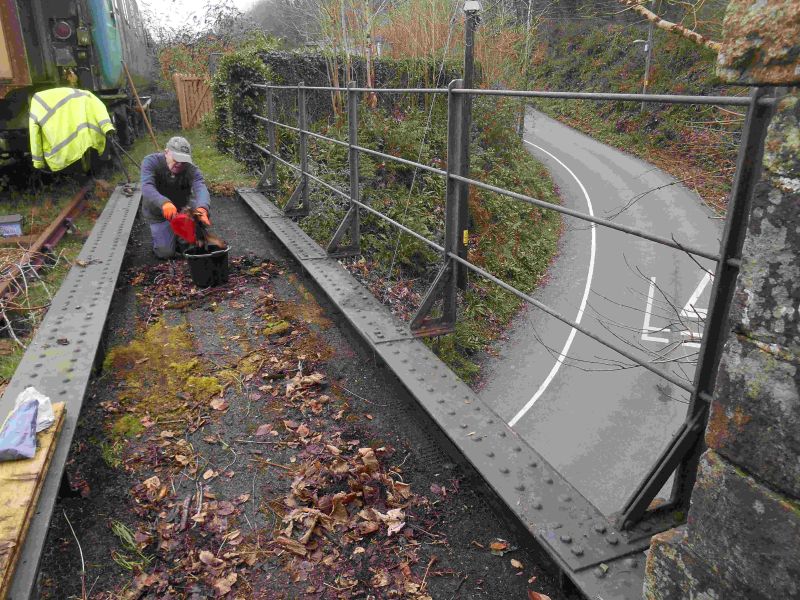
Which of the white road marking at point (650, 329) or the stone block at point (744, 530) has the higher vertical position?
the stone block at point (744, 530)

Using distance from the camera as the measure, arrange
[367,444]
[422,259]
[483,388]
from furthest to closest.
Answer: [483,388]
[422,259]
[367,444]

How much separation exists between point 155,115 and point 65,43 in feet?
34.9

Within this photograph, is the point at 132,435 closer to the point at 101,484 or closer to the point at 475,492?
the point at 101,484

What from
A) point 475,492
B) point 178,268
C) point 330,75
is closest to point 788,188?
point 475,492

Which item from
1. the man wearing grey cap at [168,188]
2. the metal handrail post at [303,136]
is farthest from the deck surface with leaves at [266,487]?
the metal handrail post at [303,136]

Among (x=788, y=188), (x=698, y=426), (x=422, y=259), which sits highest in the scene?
(x=788, y=188)

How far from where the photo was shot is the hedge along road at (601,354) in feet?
46.3

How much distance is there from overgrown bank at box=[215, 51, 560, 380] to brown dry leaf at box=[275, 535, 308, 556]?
3863mm

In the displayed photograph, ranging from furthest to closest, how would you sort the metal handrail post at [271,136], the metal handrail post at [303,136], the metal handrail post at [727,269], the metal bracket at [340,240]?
the metal handrail post at [271,136] < the metal handrail post at [303,136] < the metal bracket at [340,240] < the metal handrail post at [727,269]

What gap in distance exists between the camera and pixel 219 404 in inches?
126

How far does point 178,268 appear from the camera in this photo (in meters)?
5.43

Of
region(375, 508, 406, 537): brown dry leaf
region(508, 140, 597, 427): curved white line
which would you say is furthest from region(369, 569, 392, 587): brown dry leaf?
region(508, 140, 597, 427): curved white line

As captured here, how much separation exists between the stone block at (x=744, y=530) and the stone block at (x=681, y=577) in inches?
0.6

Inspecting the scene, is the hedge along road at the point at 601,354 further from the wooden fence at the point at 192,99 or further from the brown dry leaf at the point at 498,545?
the wooden fence at the point at 192,99
